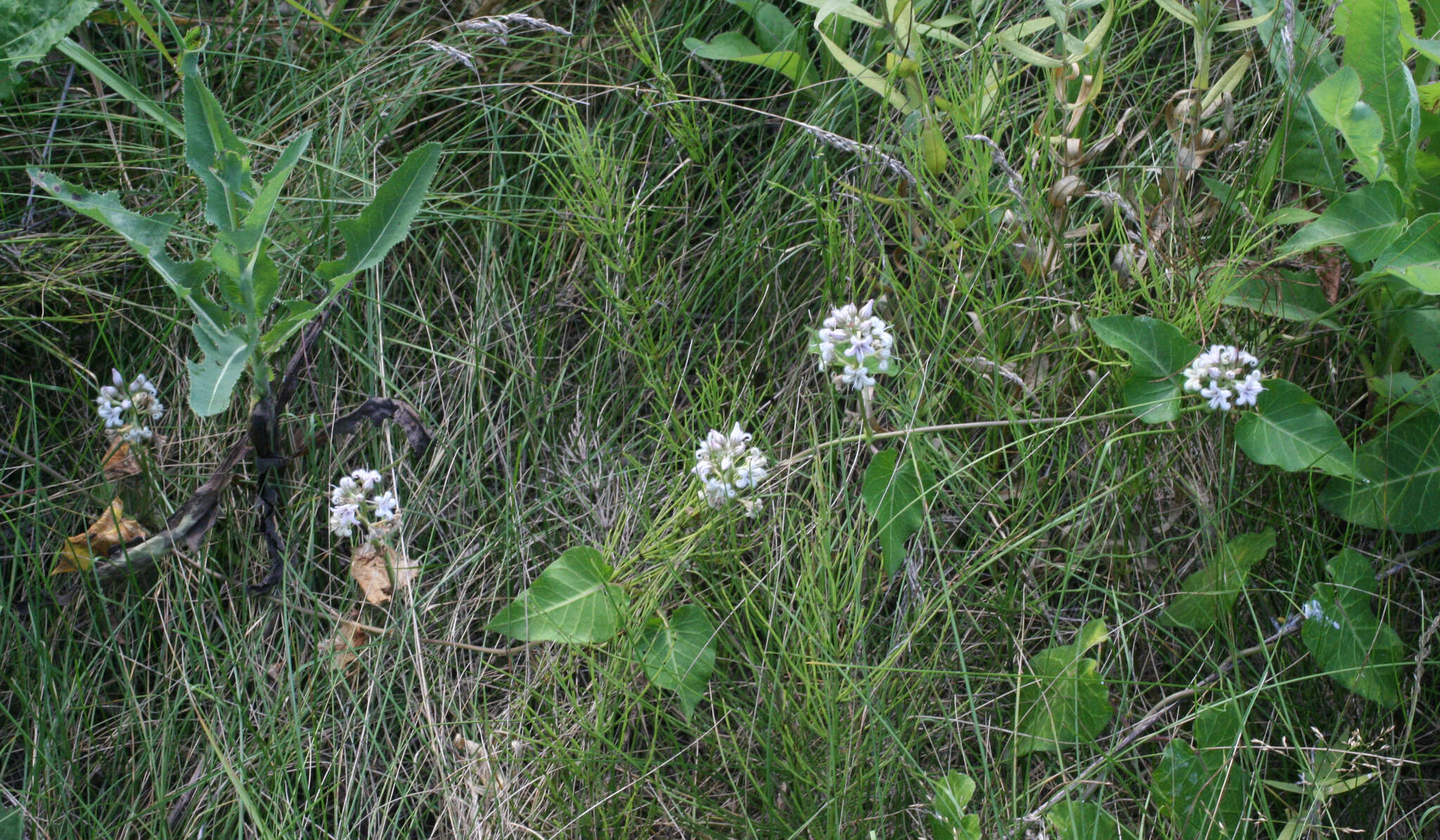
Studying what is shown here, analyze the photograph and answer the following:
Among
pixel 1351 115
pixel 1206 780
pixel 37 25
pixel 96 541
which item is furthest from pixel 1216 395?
pixel 37 25

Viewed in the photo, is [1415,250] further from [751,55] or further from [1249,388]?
[751,55]

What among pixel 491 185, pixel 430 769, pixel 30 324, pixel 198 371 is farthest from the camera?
pixel 491 185

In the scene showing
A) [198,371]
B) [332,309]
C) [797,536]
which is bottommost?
[797,536]

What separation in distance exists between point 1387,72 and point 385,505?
1.77 metres

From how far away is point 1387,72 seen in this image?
1505 millimetres

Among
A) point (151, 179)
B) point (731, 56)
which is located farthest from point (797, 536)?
point (151, 179)

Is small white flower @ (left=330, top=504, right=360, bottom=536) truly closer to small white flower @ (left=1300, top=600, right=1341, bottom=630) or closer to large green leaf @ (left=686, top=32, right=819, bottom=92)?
large green leaf @ (left=686, top=32, right=819, bottom=92)

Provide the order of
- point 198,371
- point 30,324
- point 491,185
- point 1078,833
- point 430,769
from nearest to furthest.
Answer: point 1078,833
point 198,371
point 430,769
point 30,324
point 491,185

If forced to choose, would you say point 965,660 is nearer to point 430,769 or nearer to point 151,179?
point 430,769

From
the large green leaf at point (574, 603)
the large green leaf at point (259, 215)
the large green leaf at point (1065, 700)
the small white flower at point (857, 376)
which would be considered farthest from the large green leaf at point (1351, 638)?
the large green leaf at point (259, 215)

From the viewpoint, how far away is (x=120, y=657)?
1679 mm

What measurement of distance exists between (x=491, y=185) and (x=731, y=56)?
563mm

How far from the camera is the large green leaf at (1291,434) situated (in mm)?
1440

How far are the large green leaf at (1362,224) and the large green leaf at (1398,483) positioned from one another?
0.28 metres
